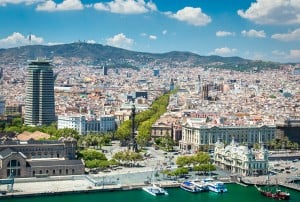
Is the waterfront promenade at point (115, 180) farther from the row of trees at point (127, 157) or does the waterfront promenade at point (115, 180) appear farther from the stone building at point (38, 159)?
the row of trees at point (127, 157)

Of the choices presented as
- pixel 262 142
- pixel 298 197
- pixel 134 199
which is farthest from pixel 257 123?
pixel 134 199

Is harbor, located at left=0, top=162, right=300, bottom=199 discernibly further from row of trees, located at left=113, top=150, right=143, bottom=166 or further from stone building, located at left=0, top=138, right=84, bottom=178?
row of trees, located at left=113, top=150, right=143, bottom=166

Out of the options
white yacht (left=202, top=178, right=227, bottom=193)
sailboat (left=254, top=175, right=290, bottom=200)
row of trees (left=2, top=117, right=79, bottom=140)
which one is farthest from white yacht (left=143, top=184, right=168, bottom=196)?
row of trees (left=2, top=117, right=79, bottom=140)

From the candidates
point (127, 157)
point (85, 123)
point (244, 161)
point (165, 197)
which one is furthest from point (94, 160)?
point (85, 123)

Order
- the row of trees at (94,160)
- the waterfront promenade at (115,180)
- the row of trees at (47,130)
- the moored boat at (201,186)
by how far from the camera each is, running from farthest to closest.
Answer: the row of trees at (47,130) < the row of trees at (94,160) < the moored boat at (201,186) < the waterfront promenade at (115,180)

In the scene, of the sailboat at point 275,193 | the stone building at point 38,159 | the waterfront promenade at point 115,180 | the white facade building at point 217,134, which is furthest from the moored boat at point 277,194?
the white facade building at point 217,134

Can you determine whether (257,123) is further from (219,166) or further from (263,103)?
(263,103)
